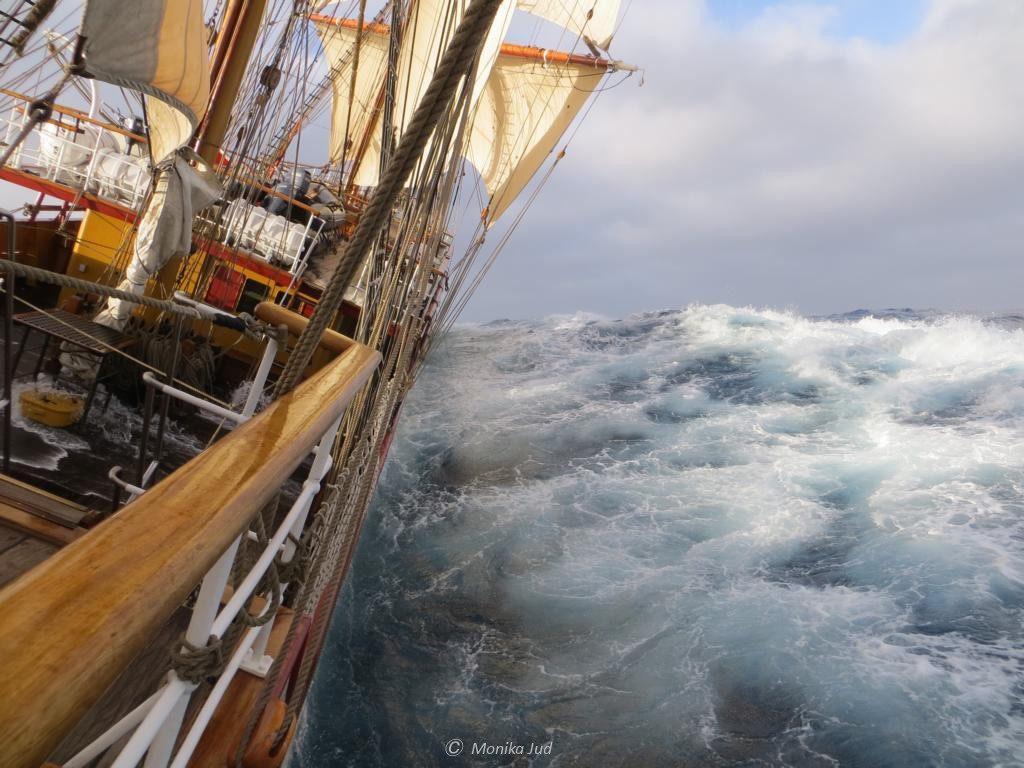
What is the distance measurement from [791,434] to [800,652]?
7.49m

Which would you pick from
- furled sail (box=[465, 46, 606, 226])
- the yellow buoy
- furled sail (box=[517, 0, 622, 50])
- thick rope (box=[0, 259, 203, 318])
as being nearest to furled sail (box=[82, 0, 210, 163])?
the yellow buoy

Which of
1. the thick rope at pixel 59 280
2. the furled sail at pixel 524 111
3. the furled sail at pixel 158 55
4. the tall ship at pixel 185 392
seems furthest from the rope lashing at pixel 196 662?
the furled sail at pixel 524 111

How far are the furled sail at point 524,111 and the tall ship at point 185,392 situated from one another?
8.29 meters

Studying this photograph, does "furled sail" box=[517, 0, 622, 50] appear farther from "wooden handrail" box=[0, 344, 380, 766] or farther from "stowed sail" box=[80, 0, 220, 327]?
"wooden handrail" box=[0, 344, 380, 766]

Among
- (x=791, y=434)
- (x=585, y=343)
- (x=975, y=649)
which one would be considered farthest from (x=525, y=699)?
(x=585, y=343)

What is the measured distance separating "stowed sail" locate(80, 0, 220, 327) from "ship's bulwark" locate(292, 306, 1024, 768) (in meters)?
4.19

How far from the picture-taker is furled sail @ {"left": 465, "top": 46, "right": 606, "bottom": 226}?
68.4ft

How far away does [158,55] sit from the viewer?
15.3ft

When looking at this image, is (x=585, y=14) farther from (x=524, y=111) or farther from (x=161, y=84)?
(x=161, y=84)

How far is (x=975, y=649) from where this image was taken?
22.5 feet

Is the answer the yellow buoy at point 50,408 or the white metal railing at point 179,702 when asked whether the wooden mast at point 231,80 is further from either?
the white metal railing at point 179,702

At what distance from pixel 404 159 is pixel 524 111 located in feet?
74.8

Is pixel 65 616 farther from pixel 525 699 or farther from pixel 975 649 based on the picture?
pixel 975 649

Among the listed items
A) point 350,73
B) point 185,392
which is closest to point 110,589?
point 185,392
